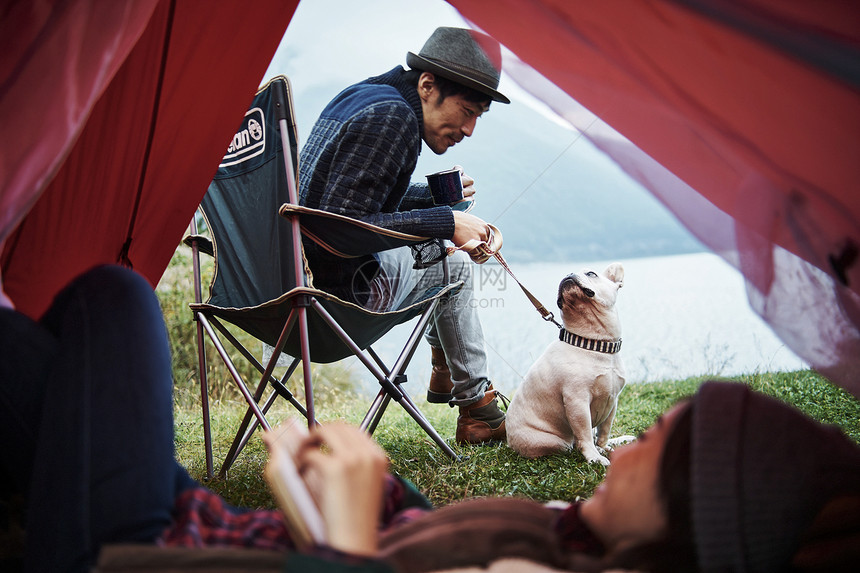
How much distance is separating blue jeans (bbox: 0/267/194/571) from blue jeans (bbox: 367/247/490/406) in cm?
142

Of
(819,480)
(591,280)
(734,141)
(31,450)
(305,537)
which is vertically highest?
(734,141)

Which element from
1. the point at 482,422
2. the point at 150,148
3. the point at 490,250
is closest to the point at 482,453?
the point at 482,422

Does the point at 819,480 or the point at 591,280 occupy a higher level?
the point at 591,280

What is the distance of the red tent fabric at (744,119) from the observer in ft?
3.52

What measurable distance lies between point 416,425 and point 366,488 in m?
2.52

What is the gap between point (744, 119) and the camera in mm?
1205

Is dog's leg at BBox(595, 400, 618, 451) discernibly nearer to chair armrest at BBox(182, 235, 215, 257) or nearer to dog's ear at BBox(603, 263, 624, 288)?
dog's ear at BBox(603, 263, 624, 288)

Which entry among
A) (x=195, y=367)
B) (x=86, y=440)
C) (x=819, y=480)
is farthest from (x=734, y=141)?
(x=195, y=367)

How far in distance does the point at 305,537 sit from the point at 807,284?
1.03m

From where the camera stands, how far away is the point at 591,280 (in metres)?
2.11

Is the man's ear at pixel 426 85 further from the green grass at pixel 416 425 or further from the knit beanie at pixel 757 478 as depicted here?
the knit beanie at pixel 757 478

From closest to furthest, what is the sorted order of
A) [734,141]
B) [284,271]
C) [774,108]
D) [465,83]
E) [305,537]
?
1. [305,537]
2. [774,108]
3. [734,141]
4. [284,271]
5. [465,83]

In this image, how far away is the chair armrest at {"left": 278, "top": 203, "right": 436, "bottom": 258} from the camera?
189 cm

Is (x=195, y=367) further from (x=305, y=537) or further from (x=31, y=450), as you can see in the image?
(x=305, y=537)
